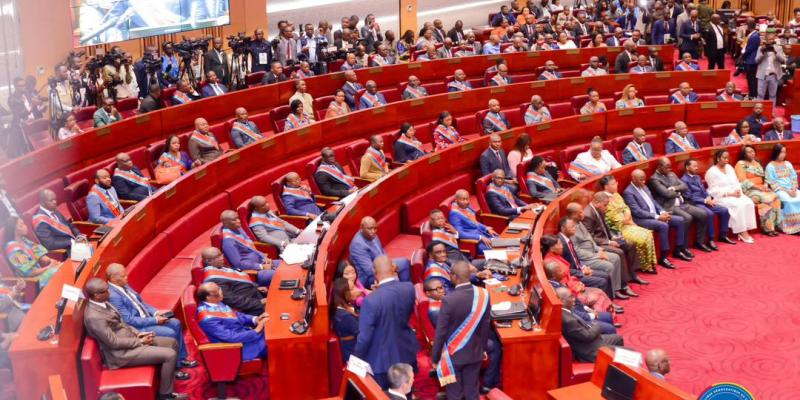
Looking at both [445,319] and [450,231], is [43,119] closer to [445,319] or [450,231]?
[450,231]

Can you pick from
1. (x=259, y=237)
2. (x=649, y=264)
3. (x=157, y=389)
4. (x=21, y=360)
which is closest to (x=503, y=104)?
(x=649, y=264)

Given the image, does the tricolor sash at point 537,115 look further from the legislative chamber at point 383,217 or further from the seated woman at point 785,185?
the seated woman at point 785,185

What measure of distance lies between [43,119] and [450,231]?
4032 millimetres

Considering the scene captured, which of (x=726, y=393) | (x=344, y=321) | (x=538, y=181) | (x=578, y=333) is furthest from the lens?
(x=538, y=181)

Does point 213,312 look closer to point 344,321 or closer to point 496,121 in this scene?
point 344,321

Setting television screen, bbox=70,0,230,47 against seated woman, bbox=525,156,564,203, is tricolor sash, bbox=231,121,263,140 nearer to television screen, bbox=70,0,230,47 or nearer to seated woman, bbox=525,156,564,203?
seated woman, bbox=525,156,564,203

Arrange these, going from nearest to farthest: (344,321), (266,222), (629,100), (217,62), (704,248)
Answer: (344,321)
(266,222)
(704,248)
(629,100)
(217,62)

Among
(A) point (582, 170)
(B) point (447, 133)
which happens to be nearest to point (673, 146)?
(A) point (582, 170)

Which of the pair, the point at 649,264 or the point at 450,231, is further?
the point at 649,264

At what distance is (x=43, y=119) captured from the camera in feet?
24.9

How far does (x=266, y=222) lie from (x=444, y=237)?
126cm

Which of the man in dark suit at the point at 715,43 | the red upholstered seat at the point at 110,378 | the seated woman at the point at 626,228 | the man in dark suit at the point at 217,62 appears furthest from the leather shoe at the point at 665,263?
the man in dark suit at the point at 715,43

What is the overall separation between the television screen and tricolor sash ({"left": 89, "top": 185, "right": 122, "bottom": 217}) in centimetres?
469

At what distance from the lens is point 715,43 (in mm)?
12586
